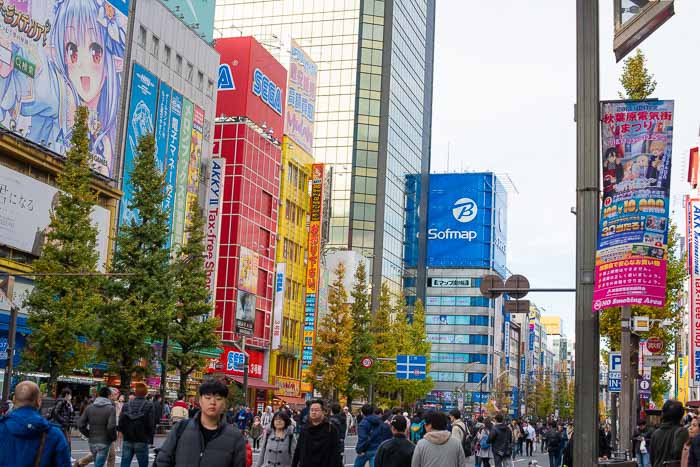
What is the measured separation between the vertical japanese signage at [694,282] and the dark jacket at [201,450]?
4140 centimetres

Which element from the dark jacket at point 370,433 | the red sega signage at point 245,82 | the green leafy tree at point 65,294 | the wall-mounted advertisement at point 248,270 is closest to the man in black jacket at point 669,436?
the dark jacket at point 370,433

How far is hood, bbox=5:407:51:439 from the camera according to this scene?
22.0 feet

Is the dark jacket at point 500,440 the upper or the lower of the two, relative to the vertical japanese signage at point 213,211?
lower

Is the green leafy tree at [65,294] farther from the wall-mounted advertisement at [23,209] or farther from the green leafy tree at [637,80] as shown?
the green leafy tree at [637,80]

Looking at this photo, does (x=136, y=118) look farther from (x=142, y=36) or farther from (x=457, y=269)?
(x=457, y=269)

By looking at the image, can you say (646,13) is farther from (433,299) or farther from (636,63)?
(433,299)

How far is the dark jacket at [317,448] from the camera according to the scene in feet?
36.4

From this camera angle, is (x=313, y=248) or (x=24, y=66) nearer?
(x=24, y=66)

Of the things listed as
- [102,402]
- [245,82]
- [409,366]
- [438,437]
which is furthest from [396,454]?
[245,82]

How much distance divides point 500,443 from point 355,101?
86.6 m

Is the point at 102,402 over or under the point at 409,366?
under

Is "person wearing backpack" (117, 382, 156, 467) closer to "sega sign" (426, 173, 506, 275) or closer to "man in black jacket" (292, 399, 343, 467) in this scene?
"man in black jacket" (292, 399, 343, 467)

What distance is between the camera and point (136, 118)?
2057 inches

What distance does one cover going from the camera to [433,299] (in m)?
134
